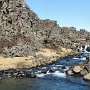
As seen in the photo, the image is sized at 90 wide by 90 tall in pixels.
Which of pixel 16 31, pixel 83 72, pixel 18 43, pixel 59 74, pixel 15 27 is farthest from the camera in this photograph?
pixel 15 27

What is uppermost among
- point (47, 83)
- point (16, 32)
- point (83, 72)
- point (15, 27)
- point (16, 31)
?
point (15, 27)

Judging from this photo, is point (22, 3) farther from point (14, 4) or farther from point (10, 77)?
point (10, 77)

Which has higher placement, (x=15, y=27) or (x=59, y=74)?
(x=15, y=27)

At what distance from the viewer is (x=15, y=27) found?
115 meters

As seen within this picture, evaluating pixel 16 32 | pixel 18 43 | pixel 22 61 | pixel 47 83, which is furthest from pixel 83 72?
pixel 16 32

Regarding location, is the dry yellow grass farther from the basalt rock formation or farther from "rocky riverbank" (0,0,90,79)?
the basalt rock formation

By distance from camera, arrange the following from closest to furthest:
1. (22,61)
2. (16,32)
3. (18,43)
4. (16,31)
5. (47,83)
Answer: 1. (47,83)
2. (22,61)
3. (18,43)
4. (16,32)
5. (16,31)

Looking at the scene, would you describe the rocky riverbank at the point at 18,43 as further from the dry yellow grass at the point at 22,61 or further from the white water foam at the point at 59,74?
the white water foam at the point at 59,74

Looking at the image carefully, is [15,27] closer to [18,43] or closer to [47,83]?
[18,43]

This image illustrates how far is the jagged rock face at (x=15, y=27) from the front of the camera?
335 ft

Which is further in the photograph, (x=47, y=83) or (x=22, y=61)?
(x=22, y=61)

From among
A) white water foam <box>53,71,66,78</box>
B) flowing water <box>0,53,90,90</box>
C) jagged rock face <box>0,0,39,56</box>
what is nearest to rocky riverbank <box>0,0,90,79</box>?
jagged rock face <box>0,0,39,56</box>

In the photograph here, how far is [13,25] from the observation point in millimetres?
114938

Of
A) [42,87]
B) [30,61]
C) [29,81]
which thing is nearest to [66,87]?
[42,87]
